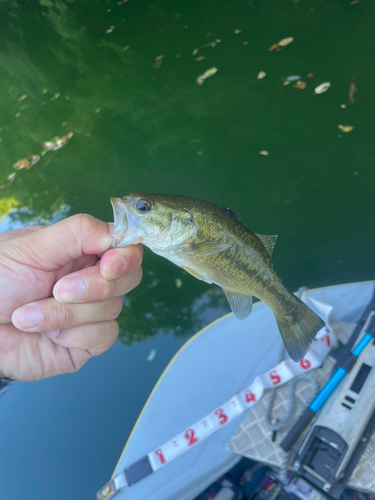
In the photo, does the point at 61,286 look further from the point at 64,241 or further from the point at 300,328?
the point at 300,328

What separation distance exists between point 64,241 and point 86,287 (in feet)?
0.88

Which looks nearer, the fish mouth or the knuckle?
the fish mouth

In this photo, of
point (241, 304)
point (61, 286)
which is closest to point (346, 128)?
point (241, 304)

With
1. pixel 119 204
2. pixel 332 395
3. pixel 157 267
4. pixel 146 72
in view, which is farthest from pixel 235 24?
pixel 332 395

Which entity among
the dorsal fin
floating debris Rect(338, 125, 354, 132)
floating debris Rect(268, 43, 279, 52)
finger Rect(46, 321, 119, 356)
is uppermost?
finger Rect(46, 321, 119, 356)

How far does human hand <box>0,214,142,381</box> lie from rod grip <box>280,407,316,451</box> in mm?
1785

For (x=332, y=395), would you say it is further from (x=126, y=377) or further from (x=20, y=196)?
(x=20, y=196)

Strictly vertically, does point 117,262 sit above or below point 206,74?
above

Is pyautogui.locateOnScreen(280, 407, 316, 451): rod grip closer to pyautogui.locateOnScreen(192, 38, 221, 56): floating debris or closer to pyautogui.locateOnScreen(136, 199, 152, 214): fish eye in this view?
pyautogui.locateOnScreen(136, 199, 152, 214): fish eye

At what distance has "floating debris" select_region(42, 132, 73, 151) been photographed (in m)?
5.30

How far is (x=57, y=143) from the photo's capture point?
17.5 feet

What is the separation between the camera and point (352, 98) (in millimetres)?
4223

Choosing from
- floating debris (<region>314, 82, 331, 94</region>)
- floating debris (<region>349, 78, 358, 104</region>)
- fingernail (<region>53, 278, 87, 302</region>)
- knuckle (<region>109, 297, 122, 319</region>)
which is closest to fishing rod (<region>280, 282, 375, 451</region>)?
knuckle (<region>109, 297, 122, 319</region>)

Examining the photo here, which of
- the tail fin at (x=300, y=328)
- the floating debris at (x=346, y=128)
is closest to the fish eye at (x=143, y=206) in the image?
the tail fin at (x=300, y=328)
